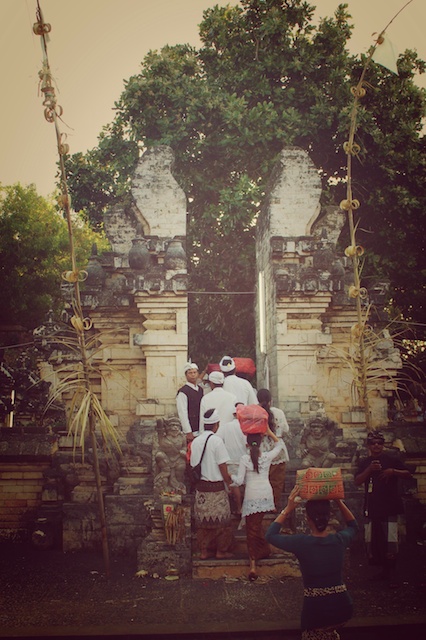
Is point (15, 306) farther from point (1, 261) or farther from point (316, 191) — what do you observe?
point (316, 191)

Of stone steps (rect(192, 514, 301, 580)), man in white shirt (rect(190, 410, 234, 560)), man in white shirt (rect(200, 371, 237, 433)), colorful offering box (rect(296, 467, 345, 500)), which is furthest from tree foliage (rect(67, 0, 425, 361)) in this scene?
colorful offering box (rect(296, 467, 345, 500))

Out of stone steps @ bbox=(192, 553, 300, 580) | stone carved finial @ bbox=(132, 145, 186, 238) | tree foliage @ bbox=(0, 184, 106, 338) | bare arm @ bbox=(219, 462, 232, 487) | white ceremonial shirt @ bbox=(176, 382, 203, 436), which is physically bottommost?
stone steps @ bbox=(192, 553, 300, 580)

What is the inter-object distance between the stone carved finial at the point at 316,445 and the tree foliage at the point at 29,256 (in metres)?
20.6

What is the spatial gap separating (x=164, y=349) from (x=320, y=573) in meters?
6.32

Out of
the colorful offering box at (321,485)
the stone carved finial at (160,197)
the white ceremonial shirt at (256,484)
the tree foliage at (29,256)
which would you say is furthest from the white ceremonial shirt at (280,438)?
the tree foliage at (29,256)

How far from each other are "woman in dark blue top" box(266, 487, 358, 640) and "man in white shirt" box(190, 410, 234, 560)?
2759mm

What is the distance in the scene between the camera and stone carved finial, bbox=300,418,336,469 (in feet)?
25.1

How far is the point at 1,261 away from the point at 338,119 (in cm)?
1772

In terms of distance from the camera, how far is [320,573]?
391 cm

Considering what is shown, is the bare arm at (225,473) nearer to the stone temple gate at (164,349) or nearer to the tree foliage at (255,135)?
the stone temple gate at (164,349)

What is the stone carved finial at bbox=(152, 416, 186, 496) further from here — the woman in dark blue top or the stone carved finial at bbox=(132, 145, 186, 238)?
the stone carved finial at bbox=(132, 145, 186, 238)

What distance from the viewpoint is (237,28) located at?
57.9 feet

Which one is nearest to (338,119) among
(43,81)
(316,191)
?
(316,191)

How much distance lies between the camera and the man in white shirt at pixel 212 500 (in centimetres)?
683
